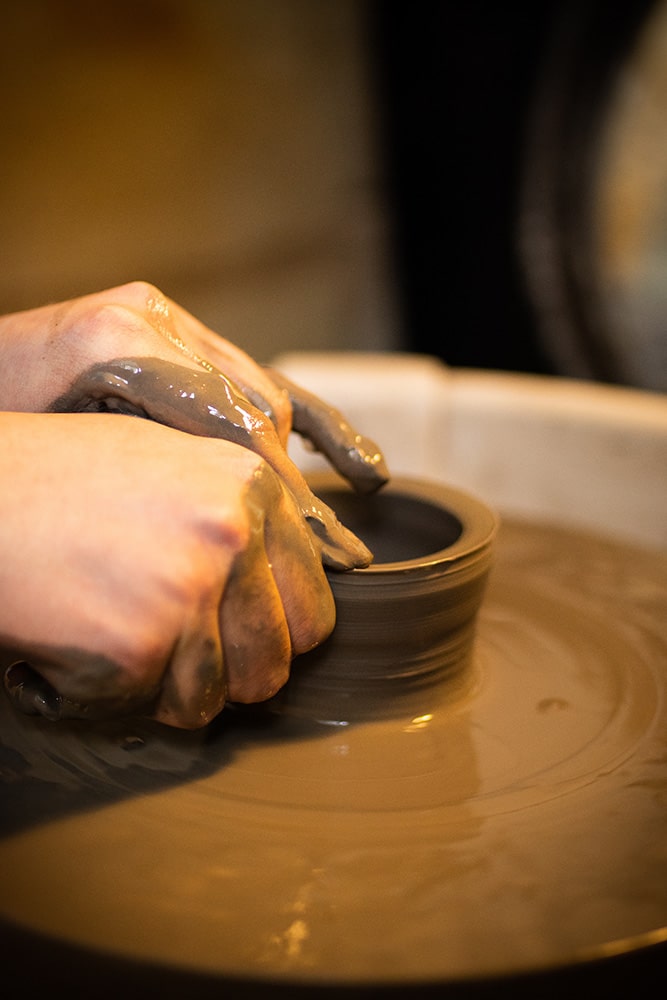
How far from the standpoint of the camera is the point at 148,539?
70 cm

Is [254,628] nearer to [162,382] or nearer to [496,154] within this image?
[162,382]

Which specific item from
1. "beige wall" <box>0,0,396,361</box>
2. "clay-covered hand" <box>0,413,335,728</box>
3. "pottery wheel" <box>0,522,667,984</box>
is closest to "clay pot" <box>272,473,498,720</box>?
"pottery wheel" <box>0,522,667,984</box>

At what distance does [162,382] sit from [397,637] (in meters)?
0.32

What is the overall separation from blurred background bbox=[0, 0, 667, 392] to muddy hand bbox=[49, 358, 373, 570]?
172 cm

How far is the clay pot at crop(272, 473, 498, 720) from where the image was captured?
89cm

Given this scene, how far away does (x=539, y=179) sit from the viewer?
264 cm

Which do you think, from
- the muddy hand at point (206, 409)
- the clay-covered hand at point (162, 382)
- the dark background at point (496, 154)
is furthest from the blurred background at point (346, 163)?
the muddy hand at point (206, 409)

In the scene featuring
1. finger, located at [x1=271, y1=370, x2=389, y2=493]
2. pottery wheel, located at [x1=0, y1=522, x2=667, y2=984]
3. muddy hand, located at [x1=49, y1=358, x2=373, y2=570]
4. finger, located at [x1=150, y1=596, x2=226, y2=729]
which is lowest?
pottery wheel, located at [x1=0, y1=522, x2=667, y2=984]

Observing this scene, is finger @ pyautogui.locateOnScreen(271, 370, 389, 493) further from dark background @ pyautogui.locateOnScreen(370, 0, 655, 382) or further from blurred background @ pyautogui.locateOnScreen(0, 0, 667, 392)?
dark background @ pyautogui.locateOnScreen(370, 0, 655, 382)

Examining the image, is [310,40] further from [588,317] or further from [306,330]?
[588,317]

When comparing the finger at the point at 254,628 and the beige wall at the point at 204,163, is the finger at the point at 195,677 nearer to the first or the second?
the finger at the point at 254,628

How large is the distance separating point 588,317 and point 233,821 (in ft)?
7.12

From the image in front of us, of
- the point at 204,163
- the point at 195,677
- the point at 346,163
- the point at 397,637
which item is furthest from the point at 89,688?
the point at 346,163

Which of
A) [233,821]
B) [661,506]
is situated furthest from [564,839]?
[661,506]
